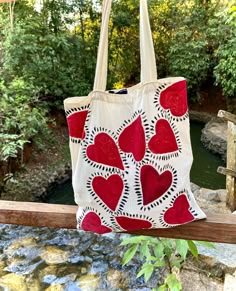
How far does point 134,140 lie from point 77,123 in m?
0.11

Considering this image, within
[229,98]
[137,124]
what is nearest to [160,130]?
[137,124]

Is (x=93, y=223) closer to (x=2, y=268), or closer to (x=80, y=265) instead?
(x=80, y=265)

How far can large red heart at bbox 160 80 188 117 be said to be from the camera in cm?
61

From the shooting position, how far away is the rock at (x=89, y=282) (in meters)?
2.43

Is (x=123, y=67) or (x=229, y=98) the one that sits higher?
(x=123, y=67)

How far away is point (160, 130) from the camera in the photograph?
Result: 62cm

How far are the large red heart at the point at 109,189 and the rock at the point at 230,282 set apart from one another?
56.4 inches

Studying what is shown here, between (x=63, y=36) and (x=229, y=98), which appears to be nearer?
(x=63, y=36)

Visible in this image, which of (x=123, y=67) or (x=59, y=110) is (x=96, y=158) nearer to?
(x=59, y=110)

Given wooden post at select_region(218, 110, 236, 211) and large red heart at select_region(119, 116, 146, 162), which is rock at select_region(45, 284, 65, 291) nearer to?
wooden post at select_region(218, 110, 236, 211)

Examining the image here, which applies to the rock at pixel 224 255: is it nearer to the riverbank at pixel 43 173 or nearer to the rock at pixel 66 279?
the rock at pixel 66 279

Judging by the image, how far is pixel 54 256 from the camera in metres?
2.84

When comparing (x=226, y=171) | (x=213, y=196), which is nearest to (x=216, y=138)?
(x=213, y=196)

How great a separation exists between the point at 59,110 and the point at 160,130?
5.43 m
